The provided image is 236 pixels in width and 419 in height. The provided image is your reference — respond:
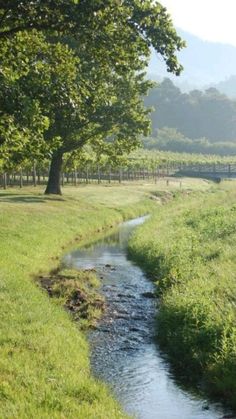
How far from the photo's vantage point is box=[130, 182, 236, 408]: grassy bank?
15.4 m

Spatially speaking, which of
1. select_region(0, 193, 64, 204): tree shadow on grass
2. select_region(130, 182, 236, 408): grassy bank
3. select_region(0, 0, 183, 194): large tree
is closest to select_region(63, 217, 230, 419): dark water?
select_region(130, 182, 236, 408): grassy bank

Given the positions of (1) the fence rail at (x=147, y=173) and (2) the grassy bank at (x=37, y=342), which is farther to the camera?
(1) the fence rail at (x=147, y=173)

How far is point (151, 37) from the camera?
21672 millimetres

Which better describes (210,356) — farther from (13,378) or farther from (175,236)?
(175,236)

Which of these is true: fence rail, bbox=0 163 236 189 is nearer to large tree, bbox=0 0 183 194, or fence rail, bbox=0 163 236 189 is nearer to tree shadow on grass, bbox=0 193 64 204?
tree shadow on grass, bbox=0 193 64 204

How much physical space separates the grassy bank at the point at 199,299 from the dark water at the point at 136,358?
659mm

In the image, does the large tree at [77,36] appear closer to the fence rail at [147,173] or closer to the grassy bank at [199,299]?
the grassy bank at [199,299]

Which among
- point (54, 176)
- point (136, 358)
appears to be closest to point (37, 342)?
point (136, 358)

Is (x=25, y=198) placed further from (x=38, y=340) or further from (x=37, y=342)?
(x=37, y=342)

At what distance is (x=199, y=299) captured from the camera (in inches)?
752

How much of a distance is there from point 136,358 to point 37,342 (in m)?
3.19

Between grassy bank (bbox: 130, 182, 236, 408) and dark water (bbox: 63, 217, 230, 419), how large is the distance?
0.66 meters

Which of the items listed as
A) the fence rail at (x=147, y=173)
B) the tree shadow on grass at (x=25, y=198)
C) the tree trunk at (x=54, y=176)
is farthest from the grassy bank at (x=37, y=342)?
the fence rail at (x=147, y=173)

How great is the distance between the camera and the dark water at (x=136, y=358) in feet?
45.5
